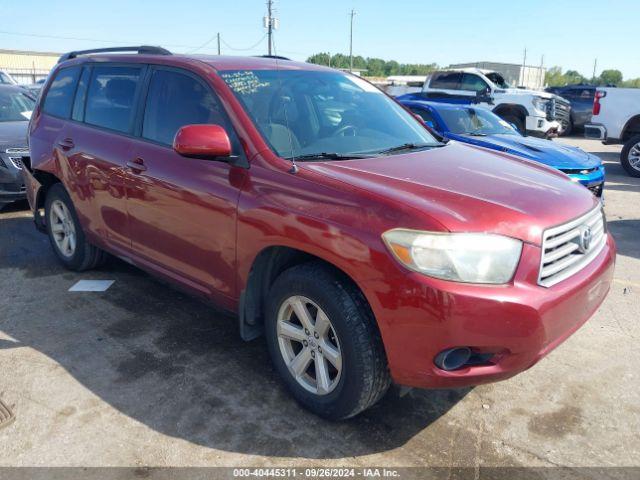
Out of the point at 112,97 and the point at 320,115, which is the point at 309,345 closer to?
the point at 320,115

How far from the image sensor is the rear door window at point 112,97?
4.02m

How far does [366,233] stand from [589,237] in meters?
1.24

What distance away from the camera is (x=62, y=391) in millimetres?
3219

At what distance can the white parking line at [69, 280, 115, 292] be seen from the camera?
4.75 metres

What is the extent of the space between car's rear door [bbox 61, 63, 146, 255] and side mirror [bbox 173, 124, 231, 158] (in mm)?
1018

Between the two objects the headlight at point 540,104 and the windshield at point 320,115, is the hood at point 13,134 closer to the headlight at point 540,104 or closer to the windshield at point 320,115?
the windshield at point 320,115

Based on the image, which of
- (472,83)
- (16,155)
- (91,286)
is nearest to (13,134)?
(16,155)

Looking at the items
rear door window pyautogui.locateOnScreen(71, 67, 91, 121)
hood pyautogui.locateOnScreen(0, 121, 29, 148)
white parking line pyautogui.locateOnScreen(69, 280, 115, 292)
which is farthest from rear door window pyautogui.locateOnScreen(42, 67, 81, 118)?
hood pyautogui.locateOnScreen(0, 121, 29, 148)

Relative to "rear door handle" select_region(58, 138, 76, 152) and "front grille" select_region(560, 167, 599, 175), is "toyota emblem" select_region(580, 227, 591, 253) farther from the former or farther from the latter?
"front grille" select_region(560, 167, 599, 175)

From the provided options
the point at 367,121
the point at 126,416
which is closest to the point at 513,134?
the point at 367,121

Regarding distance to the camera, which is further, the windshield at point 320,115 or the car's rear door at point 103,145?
the car's rear door at point 103,145

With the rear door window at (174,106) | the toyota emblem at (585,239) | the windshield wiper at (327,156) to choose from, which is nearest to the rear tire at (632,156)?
A: the toyota emblem at (585,239)

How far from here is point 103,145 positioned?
13.5 feet

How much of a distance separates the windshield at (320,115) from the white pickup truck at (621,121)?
8.60 meters
